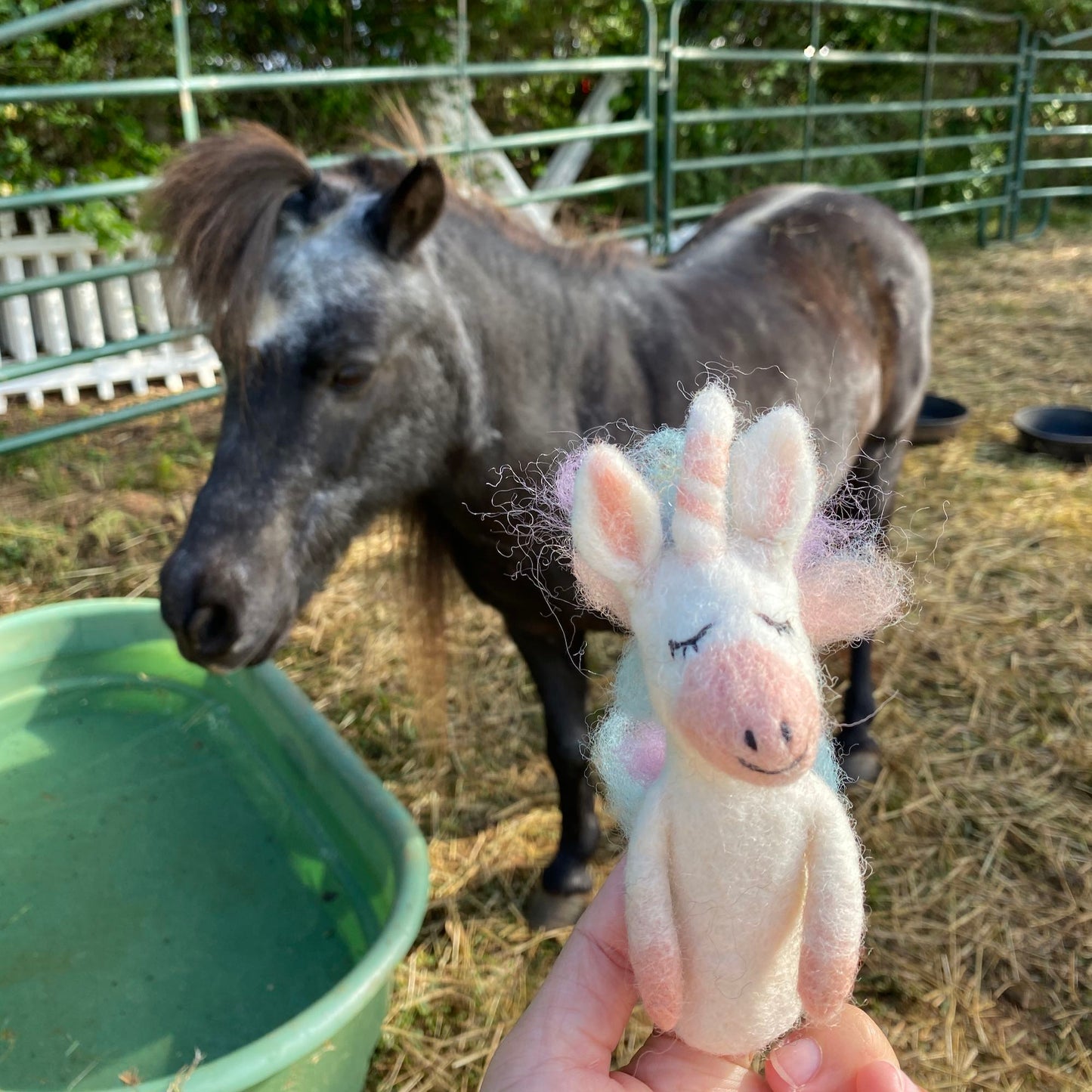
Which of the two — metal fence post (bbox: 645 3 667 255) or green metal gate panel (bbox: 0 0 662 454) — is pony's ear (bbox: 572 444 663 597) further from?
metal fence post (bbox: 645 3 667 255)

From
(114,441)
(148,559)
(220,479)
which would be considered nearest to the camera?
(220,479)

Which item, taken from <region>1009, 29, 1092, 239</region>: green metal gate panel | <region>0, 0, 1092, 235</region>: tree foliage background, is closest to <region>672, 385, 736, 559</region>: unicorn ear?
<region>0, 0, 1092, 235</region>: tree foliage background

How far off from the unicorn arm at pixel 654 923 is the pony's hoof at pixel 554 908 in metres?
1.12

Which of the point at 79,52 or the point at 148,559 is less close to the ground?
the point at 79,52

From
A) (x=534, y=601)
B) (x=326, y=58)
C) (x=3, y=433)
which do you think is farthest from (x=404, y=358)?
(x=326, y=58)

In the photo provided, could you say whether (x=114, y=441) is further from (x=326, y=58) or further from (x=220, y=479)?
(x=326, y=58)

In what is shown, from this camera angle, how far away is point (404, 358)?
4.26 ft

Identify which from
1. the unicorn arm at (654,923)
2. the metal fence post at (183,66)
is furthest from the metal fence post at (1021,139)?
the unicorn arm at (654,923)

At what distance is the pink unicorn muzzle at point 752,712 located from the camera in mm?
495

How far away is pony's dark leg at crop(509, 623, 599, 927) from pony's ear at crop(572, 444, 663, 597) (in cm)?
105

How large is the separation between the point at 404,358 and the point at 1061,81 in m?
9.57

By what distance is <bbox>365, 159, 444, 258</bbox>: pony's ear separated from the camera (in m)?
1.24

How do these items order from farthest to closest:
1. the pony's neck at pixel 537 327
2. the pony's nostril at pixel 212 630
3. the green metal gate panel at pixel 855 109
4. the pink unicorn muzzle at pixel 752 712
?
1. the green metal gate panel at pixel 855 109
2. the pony's neck at pixel 537 327
3. the pony's nostril at pixel 212 630
4. the pink unicorn muzzle at pixel 752 712

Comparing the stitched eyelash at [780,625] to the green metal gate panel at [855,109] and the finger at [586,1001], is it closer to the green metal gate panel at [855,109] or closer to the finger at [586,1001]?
the finger at [586,1001]
